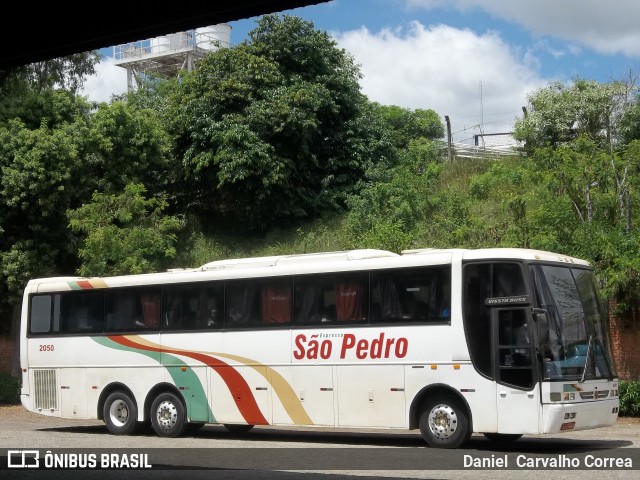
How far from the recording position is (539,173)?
23422 mm

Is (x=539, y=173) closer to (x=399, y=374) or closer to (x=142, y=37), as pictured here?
(x=399, y=374)

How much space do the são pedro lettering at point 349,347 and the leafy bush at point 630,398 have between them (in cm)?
736

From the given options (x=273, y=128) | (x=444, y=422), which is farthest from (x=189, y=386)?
(x=273, y=128)

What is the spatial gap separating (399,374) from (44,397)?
8.69m

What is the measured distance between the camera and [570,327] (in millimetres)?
15453

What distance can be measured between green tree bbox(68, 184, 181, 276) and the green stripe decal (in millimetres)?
7962

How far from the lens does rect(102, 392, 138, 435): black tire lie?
19.7 metres

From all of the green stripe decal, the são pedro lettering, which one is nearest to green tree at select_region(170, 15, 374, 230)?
the green stripe decal

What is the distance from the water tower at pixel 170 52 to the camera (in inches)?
2441

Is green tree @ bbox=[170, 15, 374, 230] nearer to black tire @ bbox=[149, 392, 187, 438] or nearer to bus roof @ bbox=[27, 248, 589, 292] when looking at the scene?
bus roof @ bbox=[27, 248, 589, 292]

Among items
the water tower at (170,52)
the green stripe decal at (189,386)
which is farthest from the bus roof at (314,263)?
the water tower at (170,52)

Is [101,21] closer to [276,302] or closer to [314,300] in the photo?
[314,300]

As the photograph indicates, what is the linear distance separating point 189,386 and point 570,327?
7608 millimetres

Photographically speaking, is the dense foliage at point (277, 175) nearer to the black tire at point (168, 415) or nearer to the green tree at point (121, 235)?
the green tree at point (121, 235)
